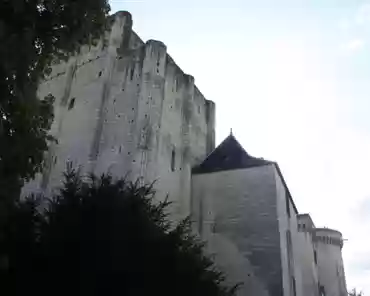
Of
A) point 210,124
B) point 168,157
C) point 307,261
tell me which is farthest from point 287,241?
point 210,124

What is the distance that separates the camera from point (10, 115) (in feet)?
23.4

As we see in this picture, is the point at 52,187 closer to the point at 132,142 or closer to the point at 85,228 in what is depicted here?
the point at 132,142

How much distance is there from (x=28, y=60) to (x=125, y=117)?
11489 millimetres

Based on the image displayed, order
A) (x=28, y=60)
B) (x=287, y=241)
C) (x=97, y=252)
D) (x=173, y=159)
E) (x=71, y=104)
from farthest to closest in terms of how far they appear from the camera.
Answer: (x=71, y=104) < (x=173, y=159) < (x=287, y=241) < (x=97, y=252) < (x=28, y=60)

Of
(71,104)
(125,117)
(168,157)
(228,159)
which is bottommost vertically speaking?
(168,157)

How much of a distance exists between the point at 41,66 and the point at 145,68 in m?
11.4

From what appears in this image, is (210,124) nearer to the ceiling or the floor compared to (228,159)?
nearer to the ceiling

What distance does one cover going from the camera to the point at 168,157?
61.4ft

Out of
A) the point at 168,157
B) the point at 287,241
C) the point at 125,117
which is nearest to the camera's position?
the point at 125,117

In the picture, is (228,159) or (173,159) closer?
(173,159)

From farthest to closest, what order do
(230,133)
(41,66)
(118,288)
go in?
(230,133), (118,288), (41,66)

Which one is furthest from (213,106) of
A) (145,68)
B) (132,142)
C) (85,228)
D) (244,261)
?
(85,228)

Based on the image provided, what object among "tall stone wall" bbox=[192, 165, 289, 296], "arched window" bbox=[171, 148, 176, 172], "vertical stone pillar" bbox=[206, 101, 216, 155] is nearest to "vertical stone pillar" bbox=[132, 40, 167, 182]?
"arched window" bbox=[171, 148, 176, 172]

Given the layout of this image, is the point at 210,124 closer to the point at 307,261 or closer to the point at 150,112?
the point at 150,112
